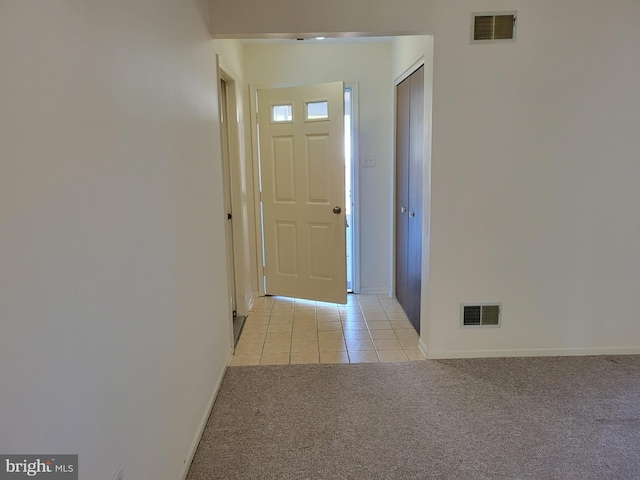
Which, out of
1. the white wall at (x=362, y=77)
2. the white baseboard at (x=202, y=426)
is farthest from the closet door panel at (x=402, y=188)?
the white baseboard at (x=202, y=426)

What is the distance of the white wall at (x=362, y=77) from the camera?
398cm

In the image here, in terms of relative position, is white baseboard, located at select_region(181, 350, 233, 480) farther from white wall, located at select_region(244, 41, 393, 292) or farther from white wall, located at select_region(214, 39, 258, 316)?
white wall, located at select_region(244, 41, 393, 292)

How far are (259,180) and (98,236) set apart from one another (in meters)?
3.05

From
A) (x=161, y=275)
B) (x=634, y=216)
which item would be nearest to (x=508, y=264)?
(x=634, y=216)

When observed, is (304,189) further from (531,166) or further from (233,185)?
(531,166)

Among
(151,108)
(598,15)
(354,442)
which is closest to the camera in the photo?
(151,108)

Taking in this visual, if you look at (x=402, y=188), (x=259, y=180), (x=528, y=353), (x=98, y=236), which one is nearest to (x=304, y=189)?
(x=259, y=180)

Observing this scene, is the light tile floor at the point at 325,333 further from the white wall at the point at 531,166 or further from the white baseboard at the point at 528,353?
the white wall at the point at 531,166

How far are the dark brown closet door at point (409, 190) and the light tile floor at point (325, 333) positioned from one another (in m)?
0.20

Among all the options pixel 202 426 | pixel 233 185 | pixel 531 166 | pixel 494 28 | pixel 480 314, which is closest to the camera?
pixel 202 426

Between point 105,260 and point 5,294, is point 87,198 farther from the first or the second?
point 5,294

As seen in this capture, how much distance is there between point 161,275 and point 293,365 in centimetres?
146

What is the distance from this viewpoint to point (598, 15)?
2576 mm

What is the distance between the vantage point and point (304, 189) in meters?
3.94
